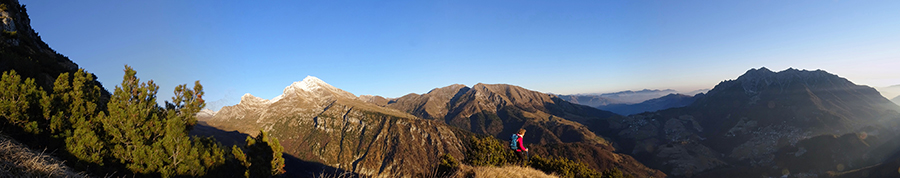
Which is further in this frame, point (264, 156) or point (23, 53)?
point (264, 156)

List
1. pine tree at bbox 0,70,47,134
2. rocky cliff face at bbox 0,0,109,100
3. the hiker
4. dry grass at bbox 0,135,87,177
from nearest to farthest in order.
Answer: dry grass at bbox 0,135,87,177
pine tree at bbox 0,70,47,134
the hiker
rocky cliff face at bbox 0,0,109,100

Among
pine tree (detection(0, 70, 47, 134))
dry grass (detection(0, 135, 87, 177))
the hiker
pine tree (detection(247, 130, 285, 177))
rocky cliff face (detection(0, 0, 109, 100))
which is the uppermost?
rocky cliff face (detection(0, 0, 109, 100))

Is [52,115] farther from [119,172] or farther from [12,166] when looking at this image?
[12,166]

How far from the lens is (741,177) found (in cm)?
19325

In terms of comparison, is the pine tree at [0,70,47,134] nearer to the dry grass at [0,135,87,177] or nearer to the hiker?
the dry grass at [0,135,87,177]

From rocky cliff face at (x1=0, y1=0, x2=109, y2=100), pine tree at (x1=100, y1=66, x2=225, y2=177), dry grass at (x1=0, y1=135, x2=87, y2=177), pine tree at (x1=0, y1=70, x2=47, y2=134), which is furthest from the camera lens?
rocky cliff face at (x1=0, y1=0, x2=109, y2=100)

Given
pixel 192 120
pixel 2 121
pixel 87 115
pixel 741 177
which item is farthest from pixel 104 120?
pixel 741 177

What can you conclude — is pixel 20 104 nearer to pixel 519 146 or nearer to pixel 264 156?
pixel 264 156

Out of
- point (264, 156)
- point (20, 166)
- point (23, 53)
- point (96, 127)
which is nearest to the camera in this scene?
point (20, 166)

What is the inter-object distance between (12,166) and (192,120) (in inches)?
734

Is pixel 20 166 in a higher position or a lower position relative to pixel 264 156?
higher

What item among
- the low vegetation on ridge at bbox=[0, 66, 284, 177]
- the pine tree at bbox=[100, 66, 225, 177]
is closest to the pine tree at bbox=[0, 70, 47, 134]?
the low vegetation on ridge at bbox=[0, 66, 284, 177]

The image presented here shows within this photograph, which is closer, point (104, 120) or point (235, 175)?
point (104, 120)

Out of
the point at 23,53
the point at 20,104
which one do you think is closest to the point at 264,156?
the point at 20,104
